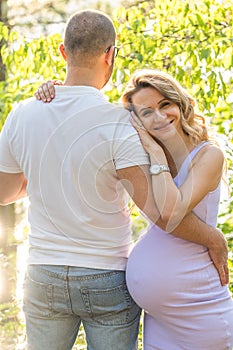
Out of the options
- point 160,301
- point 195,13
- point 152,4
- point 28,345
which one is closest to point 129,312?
point 160,301

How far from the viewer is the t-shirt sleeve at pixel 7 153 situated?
211cm

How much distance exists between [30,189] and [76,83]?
351 mm

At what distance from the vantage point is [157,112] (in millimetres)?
2141

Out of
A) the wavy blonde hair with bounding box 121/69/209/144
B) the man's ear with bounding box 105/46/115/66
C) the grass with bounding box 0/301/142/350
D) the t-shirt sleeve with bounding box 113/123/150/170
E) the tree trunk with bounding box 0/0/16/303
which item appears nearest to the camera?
the t-shirt sleeve with bounding box 113/123/150/170

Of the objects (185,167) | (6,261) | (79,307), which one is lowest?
(6,261)

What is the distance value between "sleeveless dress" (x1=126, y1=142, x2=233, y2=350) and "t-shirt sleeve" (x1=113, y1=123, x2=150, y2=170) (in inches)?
8.4

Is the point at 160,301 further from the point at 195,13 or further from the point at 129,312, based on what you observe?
the point at 195,13

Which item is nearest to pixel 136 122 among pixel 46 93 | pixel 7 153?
pixel 46 93

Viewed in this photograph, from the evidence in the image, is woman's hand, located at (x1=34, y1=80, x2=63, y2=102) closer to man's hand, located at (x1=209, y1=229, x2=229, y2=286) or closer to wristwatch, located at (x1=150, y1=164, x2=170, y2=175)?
wristwatch, located at (x1=150, y1=164, x2=170, y2=175)

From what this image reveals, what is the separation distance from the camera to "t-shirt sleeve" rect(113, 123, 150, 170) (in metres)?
1.93

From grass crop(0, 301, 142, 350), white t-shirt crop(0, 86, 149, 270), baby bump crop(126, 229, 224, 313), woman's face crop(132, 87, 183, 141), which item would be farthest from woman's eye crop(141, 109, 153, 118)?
grass crop(0, 301, 142, 350)

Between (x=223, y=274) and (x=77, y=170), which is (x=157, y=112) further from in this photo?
(x=223, y=274)

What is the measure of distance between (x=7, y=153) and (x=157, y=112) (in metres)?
0.48

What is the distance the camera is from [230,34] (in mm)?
3955
